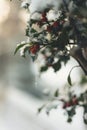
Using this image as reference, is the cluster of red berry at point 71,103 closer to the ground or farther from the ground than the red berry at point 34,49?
closer to the ground

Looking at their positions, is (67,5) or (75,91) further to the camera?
(75,91)

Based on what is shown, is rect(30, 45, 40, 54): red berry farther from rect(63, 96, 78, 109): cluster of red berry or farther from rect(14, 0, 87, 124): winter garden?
rect(63, 96, 78, 109): cluster of red berry

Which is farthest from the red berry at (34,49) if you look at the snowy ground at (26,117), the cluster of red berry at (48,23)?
the snowy ground at (26,117)

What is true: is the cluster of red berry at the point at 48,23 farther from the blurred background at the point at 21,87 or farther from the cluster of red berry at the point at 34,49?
the blurred background at the point at 21,87

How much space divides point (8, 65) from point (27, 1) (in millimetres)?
12104

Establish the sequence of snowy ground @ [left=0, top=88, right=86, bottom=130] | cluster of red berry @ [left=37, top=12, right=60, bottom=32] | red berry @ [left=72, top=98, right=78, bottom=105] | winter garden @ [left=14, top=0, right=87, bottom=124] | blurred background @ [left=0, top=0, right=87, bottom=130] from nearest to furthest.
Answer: winter garden @ [left=14, top=0, right=87, bottom=124]
cluster of red berry @ [left=37, top=12, right=60, bottom=32]
red berry @ [left=72, top=98, right=78, bottom=105]
snowy ground @ [left=0, top=88, right=86, bottom=130]
blurred background @ [left=0, top=0, right=87, bottom=130]

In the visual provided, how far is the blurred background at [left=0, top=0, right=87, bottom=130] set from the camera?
300 inches

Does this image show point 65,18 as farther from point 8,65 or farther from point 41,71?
point 8,65

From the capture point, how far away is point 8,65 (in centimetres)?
1430

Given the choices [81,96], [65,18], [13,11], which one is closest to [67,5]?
[65,18]

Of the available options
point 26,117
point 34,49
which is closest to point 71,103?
point 34,49

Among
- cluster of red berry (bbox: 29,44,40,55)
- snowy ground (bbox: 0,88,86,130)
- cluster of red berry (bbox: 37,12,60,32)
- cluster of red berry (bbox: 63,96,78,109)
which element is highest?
cluster of red berry (bbox: 37,12,60,32)

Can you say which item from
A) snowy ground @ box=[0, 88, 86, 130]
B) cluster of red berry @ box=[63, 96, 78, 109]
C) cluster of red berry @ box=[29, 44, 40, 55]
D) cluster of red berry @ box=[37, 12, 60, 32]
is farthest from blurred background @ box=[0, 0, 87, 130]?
cluster of red berry @ box=[37, 12, 60, 32]

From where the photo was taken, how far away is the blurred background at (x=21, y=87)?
300 inches
